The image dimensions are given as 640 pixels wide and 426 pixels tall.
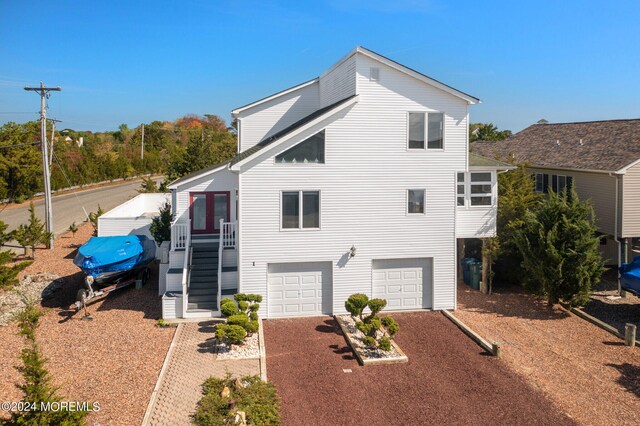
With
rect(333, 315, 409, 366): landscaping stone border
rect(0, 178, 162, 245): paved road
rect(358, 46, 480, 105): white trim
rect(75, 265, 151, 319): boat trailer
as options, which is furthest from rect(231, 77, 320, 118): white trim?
rect(0, 178, 162, 245): paved road

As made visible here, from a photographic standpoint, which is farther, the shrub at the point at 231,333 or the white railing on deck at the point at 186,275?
the white railing on deck at the point at 186,275

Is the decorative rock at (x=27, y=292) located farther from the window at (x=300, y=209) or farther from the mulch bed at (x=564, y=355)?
the mulch bed at (x=564, y=355)

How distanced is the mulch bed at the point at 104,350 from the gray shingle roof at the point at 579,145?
18035 mm

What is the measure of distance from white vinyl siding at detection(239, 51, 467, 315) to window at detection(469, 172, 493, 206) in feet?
3.52

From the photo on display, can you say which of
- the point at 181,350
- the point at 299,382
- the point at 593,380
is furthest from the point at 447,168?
the point at 181,350

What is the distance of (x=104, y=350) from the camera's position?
563 inches

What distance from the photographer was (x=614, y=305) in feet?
63.1

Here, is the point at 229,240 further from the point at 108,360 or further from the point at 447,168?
the point at 447,168

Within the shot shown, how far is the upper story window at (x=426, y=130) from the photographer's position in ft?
58.3

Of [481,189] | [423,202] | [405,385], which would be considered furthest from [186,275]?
[481,189]

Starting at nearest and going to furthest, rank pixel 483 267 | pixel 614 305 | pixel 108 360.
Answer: pixel 108 360, pixel 614 305, pixel 483 267

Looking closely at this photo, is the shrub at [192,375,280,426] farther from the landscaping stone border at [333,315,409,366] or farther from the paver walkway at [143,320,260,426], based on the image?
the landscaping stone border at [333,315,409,366]

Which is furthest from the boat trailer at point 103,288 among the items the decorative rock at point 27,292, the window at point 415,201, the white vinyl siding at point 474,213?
the white vinyl siding at point 474,213

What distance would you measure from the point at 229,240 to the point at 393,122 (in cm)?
816
